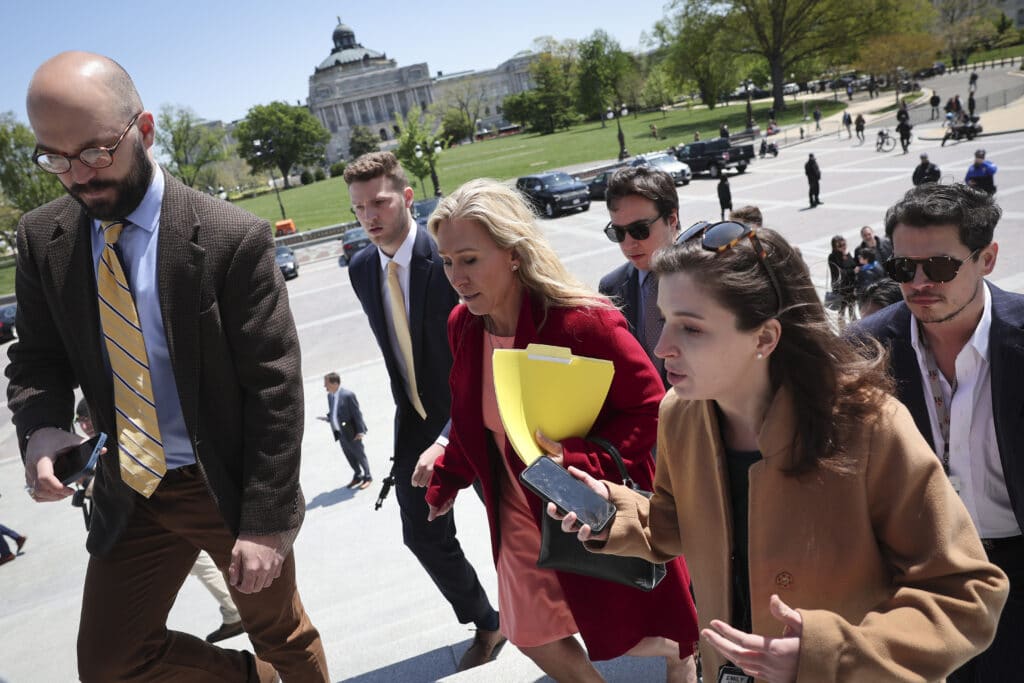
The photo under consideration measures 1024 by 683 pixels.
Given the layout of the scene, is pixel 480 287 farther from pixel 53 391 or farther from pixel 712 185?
pixel 712 185

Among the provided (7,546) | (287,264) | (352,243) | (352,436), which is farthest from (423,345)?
(352,243)

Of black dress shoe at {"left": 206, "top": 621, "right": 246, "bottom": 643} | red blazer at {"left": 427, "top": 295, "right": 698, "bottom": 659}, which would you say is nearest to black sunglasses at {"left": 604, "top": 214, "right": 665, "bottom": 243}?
red blazer at {"left": 427, "top": 295, "right": 698, "bottom": 659}

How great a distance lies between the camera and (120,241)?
99.0 inches

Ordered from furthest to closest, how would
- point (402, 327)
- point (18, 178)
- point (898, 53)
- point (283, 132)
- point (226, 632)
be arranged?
point (283, 132), point (898, 53), point (18, 178), point (226, 632), point (402, 327)

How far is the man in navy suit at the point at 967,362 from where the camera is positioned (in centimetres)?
235

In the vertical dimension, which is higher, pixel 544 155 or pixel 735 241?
pixel 735 241

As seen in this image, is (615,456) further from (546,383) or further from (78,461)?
(78,461)

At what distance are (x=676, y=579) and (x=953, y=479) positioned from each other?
103cm

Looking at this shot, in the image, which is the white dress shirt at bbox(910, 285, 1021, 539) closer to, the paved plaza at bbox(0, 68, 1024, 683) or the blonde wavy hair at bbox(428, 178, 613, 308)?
the blonde wavy hair at bbox(428, 178, 613, 308)

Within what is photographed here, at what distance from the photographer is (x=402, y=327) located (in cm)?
387

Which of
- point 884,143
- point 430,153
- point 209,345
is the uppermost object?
point 430,153

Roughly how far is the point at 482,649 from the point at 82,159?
2819 mm

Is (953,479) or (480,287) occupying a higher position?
(480,287)

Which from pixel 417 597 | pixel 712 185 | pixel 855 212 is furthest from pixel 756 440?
pixel 712 185
